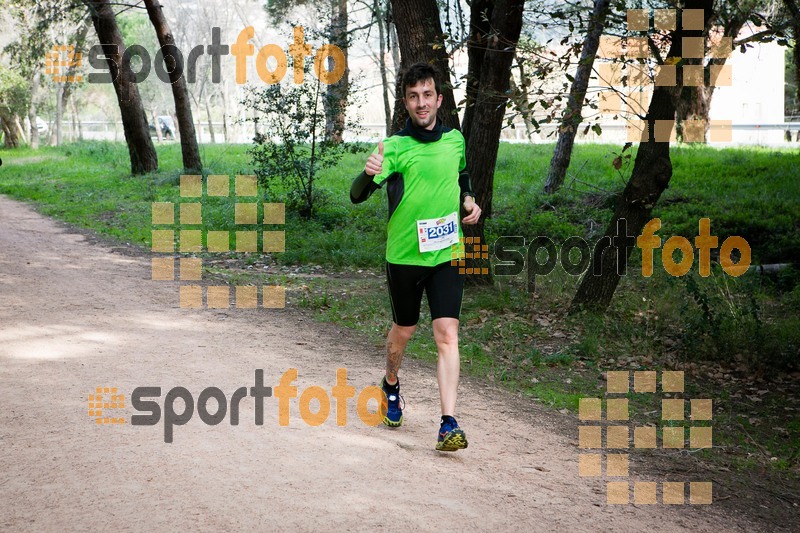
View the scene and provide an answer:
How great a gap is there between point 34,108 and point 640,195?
3458 centimetres

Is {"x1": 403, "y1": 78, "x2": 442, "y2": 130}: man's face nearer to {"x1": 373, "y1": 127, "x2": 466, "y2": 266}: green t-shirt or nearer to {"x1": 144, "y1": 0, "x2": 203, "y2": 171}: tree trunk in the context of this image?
{"x1": 373, "y1": 127, "x2": 466, "y2": 266}: green t-shirt

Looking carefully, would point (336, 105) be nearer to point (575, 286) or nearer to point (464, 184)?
point (575, 286)

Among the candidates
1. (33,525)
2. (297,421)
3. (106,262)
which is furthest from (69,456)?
(106,262)

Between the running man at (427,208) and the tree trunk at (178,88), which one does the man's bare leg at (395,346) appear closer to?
the running man at (427,208)

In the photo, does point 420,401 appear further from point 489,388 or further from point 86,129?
point 86,129

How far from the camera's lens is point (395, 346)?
5.58m

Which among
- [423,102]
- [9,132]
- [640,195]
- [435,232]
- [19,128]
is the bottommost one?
[435,232]

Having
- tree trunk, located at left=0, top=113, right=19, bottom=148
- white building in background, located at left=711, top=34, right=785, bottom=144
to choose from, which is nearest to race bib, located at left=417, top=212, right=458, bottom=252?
tree trunk, located at left=0, top=113, right=19, bottom=148

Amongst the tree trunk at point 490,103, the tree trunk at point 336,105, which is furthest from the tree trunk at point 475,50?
the tree trunk at point 336,105

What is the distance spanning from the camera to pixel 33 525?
3.93m

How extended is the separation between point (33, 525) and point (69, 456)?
2.93 feet

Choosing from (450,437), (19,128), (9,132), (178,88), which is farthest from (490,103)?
(19,128)

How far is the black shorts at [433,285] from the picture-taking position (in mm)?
5125

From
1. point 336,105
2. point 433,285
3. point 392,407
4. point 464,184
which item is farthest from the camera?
point 336,105
